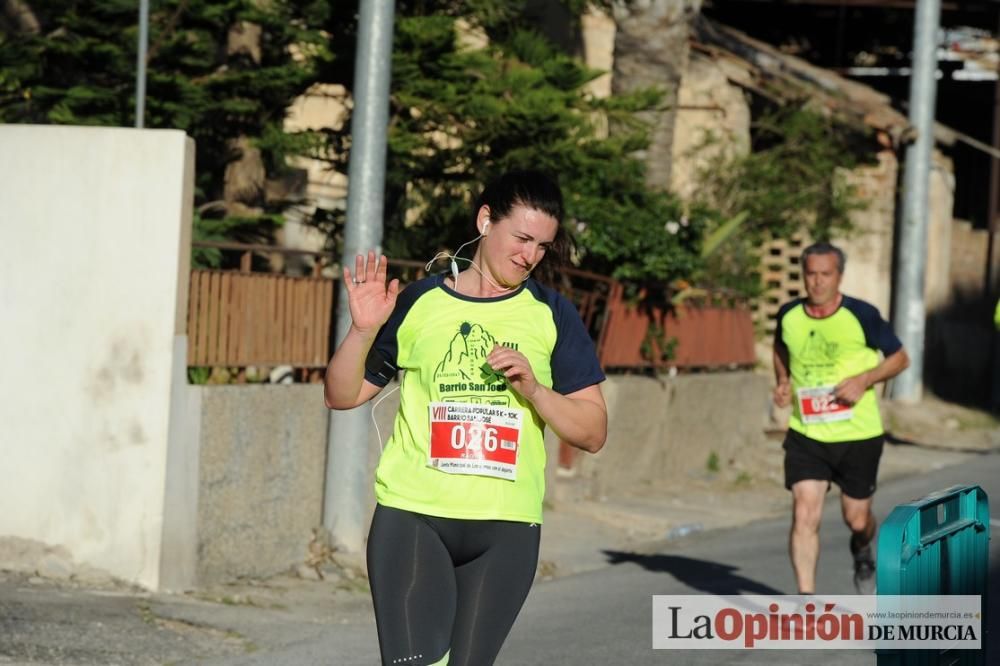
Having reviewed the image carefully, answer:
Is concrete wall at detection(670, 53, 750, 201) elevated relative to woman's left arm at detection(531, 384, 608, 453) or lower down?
elevated

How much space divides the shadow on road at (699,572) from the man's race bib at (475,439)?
559cm

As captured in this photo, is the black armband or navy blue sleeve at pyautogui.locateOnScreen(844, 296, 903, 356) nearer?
the black armband

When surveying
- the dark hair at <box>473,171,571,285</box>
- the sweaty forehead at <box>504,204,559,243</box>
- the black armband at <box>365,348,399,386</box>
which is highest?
the dark hair at <box>473,171,571,285</box>

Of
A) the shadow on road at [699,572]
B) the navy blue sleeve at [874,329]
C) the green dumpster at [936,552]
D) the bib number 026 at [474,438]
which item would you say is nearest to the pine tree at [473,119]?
the shadow on road at [699,572]

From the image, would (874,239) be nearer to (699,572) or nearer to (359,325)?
(699,572)

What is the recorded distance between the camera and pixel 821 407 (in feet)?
29.7

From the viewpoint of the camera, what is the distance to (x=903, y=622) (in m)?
4.87

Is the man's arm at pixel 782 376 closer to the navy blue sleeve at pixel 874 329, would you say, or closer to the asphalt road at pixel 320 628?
the navy blue sleeve at pixel 874 329

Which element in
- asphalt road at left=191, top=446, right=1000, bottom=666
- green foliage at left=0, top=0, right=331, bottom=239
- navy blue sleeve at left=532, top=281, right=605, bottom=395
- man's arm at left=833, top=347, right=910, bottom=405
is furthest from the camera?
green foliage at left=0, top=0, right=331, bottom=239

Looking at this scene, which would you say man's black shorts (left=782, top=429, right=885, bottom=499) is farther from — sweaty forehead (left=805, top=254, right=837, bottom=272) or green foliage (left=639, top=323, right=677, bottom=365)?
green foliage (left=639, top=323, right=677, bottom=365)

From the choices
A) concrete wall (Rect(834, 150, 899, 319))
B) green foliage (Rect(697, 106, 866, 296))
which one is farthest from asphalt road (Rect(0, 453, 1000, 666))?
→ concrete wall (Rect(834, 150, 899, 319))

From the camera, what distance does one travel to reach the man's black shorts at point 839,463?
356 inches

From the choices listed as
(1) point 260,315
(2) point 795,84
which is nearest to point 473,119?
(1) point 260,315

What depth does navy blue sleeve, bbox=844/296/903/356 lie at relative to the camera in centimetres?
902
